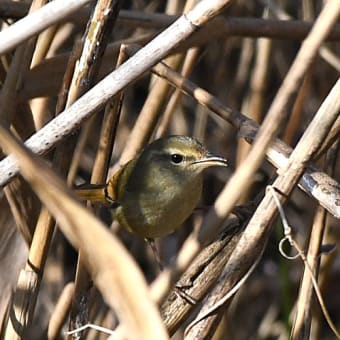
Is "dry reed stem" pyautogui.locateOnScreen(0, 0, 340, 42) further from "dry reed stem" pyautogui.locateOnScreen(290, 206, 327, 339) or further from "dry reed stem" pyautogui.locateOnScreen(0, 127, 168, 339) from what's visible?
"dry reed stem" pyautogui.locateOnScreen(0, 127, 168, 339)

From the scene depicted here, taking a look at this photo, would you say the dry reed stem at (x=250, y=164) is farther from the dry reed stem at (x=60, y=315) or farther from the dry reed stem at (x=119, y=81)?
the dry reed stem at (x=60, y=315)

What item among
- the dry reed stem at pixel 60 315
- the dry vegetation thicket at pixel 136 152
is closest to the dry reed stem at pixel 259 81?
the dry vegetation thicket at pixel 136 152

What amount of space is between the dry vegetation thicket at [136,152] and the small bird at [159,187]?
0.21 feet

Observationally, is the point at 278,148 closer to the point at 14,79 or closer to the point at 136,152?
the point at 14,79

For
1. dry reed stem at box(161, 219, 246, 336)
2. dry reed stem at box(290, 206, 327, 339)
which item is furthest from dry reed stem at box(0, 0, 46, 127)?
dry reed stem at box(290, 206, 327, 339)

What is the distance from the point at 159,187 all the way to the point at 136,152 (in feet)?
0.53

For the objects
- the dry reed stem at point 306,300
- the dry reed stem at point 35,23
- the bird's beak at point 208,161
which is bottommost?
the dry reed stem at point 306,300

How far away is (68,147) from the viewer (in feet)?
5.95

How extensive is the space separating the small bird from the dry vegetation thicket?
0.21ft

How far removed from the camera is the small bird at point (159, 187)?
7.75 ft

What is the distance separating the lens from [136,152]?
241 cm

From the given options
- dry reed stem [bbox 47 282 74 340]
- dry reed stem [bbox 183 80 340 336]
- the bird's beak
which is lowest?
dry reed stem [bbox 47 282 74 340]

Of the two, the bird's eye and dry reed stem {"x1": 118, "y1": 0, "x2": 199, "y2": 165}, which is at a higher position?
dry reed stem {"x1": 118, "y1": 0, "x2": 199, "y2": 165}

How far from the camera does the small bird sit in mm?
2361
